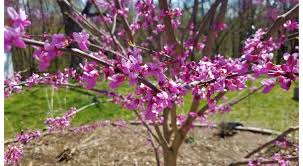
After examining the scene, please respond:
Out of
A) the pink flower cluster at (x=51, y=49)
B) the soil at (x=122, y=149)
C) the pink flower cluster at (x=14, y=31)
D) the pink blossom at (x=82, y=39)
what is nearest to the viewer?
the pink flower cluster at (x=14, y=31)

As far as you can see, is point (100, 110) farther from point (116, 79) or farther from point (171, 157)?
point (116, 79)

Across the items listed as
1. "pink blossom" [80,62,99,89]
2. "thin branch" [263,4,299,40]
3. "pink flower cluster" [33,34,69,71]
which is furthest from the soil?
"pink flower cluster" [33,34,69,71]

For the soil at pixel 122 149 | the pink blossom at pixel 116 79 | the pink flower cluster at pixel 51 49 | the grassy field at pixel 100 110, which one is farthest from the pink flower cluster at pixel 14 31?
the grassy field at pixel 100 110

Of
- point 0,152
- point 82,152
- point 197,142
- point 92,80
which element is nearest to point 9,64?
point 82,152

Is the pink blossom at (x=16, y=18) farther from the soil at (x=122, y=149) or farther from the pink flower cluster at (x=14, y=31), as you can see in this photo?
the soil at (x=122, y=149)

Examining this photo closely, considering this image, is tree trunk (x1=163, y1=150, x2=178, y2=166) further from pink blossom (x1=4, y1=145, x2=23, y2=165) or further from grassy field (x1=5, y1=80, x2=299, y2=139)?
grassy field (x1=5, y1=80, x2=299, y2=139)
